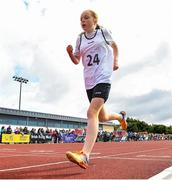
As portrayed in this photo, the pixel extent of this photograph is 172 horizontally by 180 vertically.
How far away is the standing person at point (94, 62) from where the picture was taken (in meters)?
6.01

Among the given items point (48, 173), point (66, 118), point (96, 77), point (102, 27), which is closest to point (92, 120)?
point (96, 77)

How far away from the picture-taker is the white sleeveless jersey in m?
6.08

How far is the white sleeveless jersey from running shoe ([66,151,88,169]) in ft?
3.49

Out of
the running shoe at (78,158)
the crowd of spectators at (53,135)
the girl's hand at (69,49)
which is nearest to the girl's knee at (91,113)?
the running shoe at (78,158)

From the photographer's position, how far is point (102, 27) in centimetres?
639

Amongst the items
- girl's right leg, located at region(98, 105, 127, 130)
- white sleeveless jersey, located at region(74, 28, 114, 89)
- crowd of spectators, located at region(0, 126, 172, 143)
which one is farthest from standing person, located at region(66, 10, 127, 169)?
crowd of spectators, located at region(0, 126, 172, 143)

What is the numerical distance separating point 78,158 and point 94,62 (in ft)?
4.78

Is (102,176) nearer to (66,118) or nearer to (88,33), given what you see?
(88,33)

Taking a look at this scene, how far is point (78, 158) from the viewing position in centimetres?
556

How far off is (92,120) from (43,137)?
3086cm

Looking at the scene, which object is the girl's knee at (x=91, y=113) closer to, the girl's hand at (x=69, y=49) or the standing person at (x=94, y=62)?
the standing person at (x=94, y=62)

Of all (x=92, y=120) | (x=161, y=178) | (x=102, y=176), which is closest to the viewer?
(x=161, y=178)

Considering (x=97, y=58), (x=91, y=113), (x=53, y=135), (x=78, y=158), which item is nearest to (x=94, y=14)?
(x=97, y=58)

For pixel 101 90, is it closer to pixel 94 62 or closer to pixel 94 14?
pixel 94 62
